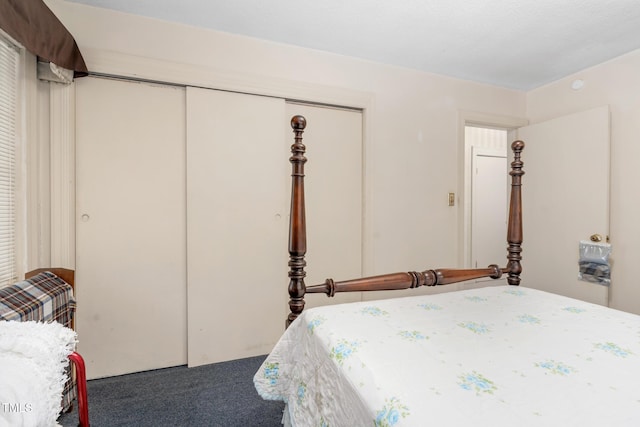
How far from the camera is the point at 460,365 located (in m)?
0.87

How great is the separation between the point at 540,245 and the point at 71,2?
4.16 metres

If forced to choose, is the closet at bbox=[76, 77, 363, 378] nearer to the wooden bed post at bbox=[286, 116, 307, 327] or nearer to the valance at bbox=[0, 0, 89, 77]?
the valance at bbox=[0, 0, 89, 77]

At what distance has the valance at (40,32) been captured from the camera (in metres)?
1.35

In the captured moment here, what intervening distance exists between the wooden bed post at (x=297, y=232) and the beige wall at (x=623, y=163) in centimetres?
265

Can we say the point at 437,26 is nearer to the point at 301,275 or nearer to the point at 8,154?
the point at 301,275

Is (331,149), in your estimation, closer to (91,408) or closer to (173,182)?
(173,182)

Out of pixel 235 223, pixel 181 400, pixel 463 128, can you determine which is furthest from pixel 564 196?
pixel 181 400

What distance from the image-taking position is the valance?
1.35 meters

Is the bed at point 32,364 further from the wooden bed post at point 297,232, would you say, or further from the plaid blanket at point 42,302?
the wooden bed post at point 297,232

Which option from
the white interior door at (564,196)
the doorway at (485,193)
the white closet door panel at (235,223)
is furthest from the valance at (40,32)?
the doorway at (485,193)

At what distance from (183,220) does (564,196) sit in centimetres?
325

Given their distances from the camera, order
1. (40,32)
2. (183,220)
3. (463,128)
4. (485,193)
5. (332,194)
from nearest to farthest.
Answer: (40,32) < (183,220) < (332,194) < (463,128) < (485,193)

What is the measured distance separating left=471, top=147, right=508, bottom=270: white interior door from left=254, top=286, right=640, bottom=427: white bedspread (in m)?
2.80

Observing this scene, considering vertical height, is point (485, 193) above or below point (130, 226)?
above
